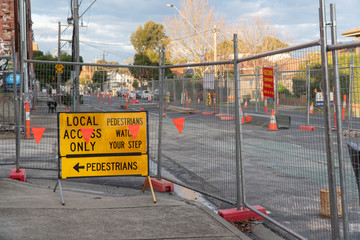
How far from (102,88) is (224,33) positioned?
35430 mm

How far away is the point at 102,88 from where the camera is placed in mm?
9258

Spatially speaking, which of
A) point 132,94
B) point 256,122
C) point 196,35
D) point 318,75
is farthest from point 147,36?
point 318,75

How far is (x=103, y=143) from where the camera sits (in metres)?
7.03

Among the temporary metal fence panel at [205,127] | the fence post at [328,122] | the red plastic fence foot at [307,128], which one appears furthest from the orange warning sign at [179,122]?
the fence post at [328,122]

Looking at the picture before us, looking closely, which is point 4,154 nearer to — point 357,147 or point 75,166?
point 75,166

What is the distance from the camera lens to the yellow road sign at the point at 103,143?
6.84 m

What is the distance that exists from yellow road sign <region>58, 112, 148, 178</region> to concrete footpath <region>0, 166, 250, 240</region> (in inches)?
18.4

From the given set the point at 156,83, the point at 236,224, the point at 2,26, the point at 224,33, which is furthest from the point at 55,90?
the point at 224,33

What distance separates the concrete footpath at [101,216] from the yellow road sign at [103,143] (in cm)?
47

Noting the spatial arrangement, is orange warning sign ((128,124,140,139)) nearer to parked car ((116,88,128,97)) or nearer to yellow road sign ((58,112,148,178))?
yellow road sign ((58,112,148,178))

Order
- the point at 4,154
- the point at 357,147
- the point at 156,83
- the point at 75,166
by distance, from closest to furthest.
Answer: the point at 357,147 → the point at 75,166 → the point at 156,83 → the point at 4,154

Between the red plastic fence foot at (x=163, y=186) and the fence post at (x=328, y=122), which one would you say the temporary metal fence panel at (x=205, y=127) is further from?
the fence post at (x=328, y=122)

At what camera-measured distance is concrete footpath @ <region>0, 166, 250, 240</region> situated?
4965 mm

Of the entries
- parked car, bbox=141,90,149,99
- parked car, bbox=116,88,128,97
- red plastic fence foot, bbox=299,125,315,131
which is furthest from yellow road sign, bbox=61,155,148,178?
parked car, bbox=116,88,128,97
